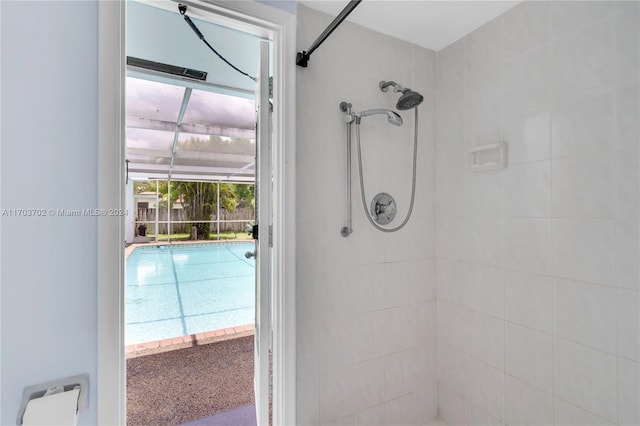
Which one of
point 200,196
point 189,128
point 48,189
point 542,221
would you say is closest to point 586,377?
point 542,221

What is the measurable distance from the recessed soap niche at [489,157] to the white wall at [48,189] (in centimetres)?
162

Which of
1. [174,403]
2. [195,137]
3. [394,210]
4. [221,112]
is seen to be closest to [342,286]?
[394,210]

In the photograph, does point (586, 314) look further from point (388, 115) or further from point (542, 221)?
point (388, 115)

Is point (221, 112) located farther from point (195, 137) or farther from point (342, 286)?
point (342, 286)

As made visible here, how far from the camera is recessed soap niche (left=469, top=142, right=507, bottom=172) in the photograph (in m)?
1.39

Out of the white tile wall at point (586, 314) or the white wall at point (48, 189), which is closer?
the white wall at point (48, 189)

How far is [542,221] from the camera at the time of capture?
126 cm

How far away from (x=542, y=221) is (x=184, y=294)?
412cm

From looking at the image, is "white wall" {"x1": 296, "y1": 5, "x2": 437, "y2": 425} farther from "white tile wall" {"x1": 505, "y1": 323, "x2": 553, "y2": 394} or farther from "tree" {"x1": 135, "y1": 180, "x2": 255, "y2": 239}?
"tree" {"x1": 135, "y1": 180, "x2": 255, "y2": 239}

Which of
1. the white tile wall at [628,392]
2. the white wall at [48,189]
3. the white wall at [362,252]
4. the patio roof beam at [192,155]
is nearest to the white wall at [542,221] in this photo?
the white tile wall at [628,392]

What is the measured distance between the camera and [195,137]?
13.7ft

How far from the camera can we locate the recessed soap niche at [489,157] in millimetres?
1389

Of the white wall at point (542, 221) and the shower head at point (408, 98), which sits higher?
the shower head at point (408, 98)

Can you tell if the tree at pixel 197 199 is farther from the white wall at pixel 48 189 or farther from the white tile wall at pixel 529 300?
the white tile wall at pixel 529 300
